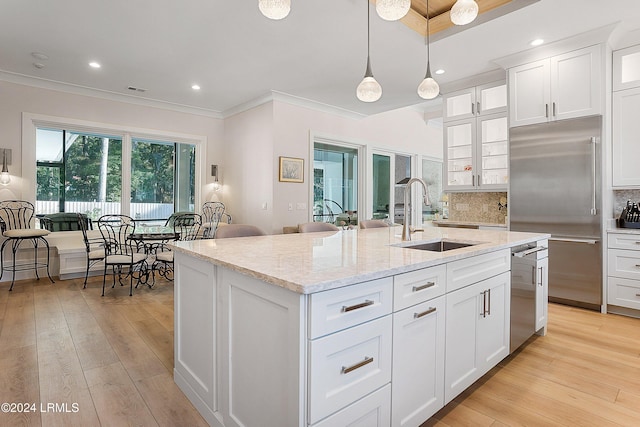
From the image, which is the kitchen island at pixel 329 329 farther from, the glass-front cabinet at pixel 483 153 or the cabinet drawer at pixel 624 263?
the glass-front cabinet at pixel 483 153

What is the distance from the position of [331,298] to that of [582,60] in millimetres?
4053

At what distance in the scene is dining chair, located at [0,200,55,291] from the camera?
14.2 feet

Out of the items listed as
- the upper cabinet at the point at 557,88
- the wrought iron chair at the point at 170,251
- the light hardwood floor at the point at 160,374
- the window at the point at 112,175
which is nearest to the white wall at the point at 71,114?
the window at the point at 112,175

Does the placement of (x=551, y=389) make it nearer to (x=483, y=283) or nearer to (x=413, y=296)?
(x=483, y=283)

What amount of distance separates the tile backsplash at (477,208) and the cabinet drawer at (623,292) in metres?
1.43

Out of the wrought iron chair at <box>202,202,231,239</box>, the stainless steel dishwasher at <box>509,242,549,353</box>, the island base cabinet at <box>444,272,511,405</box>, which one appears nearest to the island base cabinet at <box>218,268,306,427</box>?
the island base cabinet at <box>444,272,511,405</box>

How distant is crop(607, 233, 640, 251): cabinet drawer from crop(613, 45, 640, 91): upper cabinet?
152 cm

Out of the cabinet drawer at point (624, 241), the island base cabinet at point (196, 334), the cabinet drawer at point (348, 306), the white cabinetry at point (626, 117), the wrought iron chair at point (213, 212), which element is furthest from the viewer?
the wrought iron chair at point (213, 212)

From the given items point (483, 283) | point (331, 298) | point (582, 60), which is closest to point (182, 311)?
point (331, 298)

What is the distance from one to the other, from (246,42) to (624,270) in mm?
4562

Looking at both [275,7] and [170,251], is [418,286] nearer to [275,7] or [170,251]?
[275,7]

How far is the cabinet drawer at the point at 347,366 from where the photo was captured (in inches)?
43.2

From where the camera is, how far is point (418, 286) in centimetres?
149

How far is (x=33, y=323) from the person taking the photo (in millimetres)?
2992
